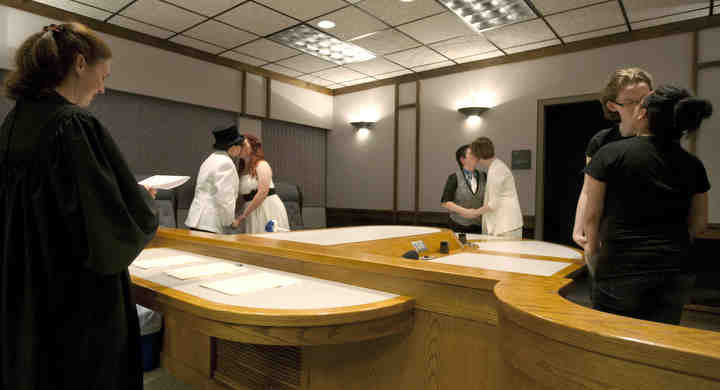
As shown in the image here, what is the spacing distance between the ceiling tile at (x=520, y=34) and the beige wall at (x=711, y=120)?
1320 mm

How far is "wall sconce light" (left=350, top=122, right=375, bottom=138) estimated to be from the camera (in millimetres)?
6132

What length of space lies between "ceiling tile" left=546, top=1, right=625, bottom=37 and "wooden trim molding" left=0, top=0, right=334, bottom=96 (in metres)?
3.49

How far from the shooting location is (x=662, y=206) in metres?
1.21

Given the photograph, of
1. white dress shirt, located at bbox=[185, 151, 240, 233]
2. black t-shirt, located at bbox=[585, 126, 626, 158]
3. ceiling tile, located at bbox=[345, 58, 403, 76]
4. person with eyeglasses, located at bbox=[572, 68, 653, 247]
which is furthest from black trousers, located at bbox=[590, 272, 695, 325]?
ceiling tile, located at bbox=[345, 58, 403, 76]

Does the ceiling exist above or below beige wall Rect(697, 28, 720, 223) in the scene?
above

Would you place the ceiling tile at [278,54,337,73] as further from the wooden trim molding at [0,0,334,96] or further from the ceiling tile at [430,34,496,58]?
the ceiling tile at [430,34,496,58]

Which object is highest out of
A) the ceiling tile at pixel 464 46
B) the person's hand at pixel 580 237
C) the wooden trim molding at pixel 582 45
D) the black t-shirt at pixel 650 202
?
the ceiling tile at pixel 464 46

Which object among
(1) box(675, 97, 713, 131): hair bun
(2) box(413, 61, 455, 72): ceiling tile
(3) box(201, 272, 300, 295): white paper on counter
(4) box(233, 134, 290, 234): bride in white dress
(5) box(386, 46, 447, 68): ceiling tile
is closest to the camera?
(1) box(675, 97, 713, 131): hair bun

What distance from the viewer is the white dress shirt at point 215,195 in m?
3.03

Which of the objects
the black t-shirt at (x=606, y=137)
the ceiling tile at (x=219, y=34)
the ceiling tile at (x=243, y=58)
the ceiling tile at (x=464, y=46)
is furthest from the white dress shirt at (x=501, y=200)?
the ceiling tile at (x=243, y=58)

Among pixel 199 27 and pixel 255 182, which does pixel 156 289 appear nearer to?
pixel 255 182

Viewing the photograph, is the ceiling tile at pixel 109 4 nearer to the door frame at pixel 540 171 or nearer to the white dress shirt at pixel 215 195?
the white dress shirt at pixel 215 195

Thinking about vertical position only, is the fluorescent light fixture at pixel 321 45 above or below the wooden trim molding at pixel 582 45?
above

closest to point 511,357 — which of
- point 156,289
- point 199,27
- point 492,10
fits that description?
point 156,289
